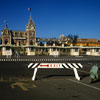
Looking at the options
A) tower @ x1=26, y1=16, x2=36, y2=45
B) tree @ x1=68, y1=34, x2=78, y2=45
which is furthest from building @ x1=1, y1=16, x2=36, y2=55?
tree @ x1=68, y1=34, x2=78, y2=45

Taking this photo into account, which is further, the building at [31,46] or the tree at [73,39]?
the tree at [73,39]

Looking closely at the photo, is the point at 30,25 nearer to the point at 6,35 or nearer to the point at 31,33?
the point at 31,33

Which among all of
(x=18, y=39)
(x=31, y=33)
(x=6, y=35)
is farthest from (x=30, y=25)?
(x=6, y=35)

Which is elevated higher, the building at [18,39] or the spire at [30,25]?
the spire at [30,25]

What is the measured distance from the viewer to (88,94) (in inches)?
329

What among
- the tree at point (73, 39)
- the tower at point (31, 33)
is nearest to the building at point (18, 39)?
the tower at point (31, 33)

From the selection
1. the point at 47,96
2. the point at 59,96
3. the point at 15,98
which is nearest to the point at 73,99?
the point at 59,96

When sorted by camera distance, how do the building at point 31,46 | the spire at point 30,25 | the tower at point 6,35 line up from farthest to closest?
Result: the tower at point 6,35 → the spire at point 30,25 → the building at point 31,46

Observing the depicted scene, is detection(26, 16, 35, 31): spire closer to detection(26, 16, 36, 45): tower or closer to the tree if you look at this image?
detection(26, 16, 36, 45): tower

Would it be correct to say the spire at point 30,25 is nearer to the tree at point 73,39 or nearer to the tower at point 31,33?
the tower at point 31,33

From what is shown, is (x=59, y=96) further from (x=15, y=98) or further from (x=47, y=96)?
(x=15, y=98)

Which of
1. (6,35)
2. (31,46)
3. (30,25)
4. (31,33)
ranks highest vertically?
(30,25)

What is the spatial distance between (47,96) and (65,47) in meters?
86.2

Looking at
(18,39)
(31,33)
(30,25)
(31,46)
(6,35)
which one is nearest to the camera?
(31,46)
